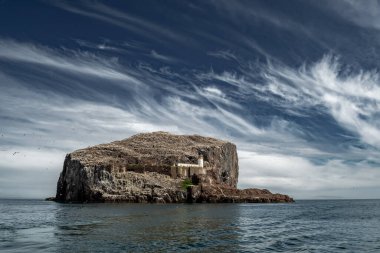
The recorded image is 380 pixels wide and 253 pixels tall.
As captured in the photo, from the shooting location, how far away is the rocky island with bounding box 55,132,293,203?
135500 mm

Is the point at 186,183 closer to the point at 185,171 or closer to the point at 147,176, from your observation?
the point at 185,171

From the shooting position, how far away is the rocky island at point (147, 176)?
136 metres

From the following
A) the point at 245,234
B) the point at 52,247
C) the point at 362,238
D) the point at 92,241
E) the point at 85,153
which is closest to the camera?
the point at 52,247

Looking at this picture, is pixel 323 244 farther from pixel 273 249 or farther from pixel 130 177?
pixel 130 177

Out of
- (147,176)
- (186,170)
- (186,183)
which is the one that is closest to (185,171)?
(186,170)

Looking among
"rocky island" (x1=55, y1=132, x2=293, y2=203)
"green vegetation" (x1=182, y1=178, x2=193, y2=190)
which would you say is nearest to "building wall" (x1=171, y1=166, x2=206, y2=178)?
"rocky island" (x1=55, y1=132, x2=293, y2=203)

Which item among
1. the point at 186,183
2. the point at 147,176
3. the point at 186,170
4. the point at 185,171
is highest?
the point at 186,170

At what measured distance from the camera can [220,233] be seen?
1587 inches

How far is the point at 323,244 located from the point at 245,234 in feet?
28.6

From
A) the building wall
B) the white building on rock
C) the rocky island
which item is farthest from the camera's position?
the white building on rock

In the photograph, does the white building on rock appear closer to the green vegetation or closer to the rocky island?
the rocky island

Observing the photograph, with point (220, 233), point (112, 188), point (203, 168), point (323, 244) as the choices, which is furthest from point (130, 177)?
point (323, 244)

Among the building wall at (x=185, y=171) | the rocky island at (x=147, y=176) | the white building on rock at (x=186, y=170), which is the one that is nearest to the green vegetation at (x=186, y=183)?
the rocky island at (x=147, y=176)

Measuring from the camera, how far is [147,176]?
141125 millimetres
